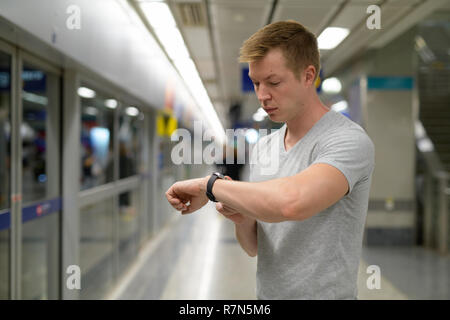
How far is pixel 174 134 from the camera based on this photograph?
2027 mm

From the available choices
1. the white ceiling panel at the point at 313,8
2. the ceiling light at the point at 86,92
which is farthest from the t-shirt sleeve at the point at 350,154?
the ceiling light at the point at 86,92

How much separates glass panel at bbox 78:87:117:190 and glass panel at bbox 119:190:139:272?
438 mm

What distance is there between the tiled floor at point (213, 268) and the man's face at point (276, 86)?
241 cm

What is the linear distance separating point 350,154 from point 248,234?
1.31 ft

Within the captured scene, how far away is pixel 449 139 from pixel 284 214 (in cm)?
798

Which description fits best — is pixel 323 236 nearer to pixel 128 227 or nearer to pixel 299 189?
pixel 299 189

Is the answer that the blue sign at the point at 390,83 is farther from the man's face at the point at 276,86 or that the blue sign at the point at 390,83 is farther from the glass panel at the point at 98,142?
the man's face at the point at 276,86

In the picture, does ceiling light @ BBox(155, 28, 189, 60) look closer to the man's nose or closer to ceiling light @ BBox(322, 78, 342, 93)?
the man's nose

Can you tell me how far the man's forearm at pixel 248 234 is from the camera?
103 centimetres

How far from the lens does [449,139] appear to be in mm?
7383

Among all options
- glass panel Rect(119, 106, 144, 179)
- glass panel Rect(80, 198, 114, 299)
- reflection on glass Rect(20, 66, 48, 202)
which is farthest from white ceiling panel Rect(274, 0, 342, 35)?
reflection on glass Rect(20, 66, 48, 202)

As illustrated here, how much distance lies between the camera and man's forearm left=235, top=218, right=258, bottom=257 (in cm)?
103

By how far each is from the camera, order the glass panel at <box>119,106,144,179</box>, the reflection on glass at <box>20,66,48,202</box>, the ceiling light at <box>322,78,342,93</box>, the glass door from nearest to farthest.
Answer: the glass door, the glass panel at <box>119,106,144,179</box>, the ceiling light at <box>322,78,342,93</box>, the reflection on glass at <box>20,66,48,202</box>
